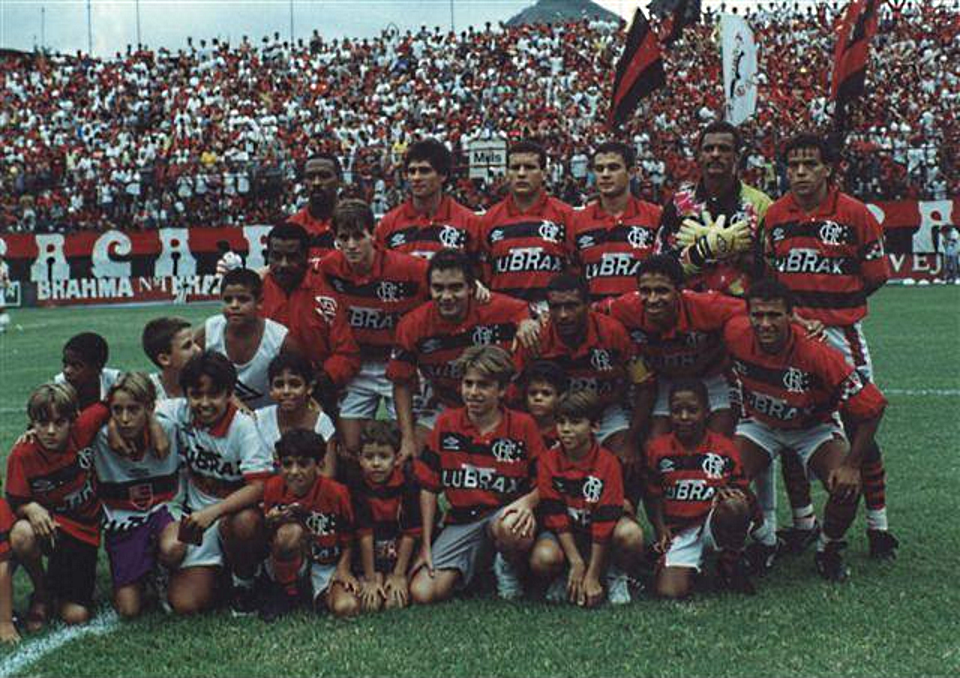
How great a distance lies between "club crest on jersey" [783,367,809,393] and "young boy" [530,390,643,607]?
0.94 metres

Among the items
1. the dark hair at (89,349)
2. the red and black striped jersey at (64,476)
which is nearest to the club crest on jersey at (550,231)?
the dark hair at (89,349)

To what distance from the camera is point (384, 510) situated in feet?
16.5

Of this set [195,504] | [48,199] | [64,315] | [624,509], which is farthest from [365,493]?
[48,199]

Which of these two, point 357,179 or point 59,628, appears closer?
point 59,628

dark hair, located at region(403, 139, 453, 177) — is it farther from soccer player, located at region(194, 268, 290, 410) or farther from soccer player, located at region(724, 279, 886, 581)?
soccer player, located at region(724, 279, 886, 581)

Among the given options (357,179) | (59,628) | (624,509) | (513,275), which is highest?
(357,179)

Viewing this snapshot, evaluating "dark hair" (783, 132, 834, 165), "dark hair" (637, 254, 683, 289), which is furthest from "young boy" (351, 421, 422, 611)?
"dark hair" (783, 132, 834, 165)

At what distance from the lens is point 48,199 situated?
28141 mm

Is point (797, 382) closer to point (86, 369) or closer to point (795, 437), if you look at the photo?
point (795, 437)

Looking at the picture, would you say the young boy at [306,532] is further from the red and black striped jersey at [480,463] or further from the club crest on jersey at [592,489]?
the club crest on jersey at [592,489]

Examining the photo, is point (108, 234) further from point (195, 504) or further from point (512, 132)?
point (195, 504)

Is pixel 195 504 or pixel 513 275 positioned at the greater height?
pixel 513 275

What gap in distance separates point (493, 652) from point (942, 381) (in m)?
7.82

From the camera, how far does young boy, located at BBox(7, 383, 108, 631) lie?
4.52m
